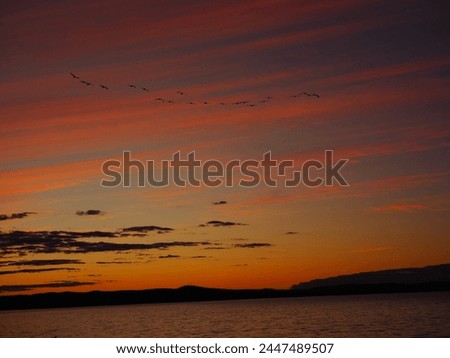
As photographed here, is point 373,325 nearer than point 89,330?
Yes

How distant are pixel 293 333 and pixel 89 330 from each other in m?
17.2

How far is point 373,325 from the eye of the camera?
156ft
